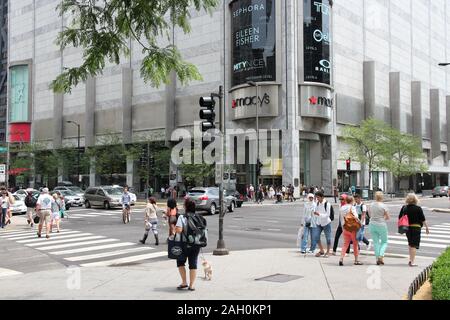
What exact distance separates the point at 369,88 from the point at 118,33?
59568 millimetres

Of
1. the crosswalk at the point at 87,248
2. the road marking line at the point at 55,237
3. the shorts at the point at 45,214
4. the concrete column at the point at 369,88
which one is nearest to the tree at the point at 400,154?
the concrete column at the point at 369,88

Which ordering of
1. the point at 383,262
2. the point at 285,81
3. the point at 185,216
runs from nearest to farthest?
the point at 185,216 → the point at 383,262 → the point at 285,81

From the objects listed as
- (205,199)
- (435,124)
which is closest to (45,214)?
(205,199)

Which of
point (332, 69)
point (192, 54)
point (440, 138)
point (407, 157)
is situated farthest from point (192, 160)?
point (440, 138)

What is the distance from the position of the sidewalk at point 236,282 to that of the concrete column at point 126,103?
55735 millimetres

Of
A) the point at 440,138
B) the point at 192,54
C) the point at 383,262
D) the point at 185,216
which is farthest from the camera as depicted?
the point at 440,138

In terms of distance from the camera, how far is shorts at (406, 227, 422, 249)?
36.9 feet

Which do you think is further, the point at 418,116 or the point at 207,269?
the point at 418,116

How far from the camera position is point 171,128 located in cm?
6172

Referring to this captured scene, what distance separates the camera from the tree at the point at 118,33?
7.56 m

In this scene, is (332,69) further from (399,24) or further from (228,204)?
(228,204)

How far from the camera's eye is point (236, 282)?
9.41 m

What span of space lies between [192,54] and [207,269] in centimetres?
5288

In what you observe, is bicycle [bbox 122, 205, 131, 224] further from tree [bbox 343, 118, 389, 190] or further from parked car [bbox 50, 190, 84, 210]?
tree [bbox 343, 118, 389, 190]
